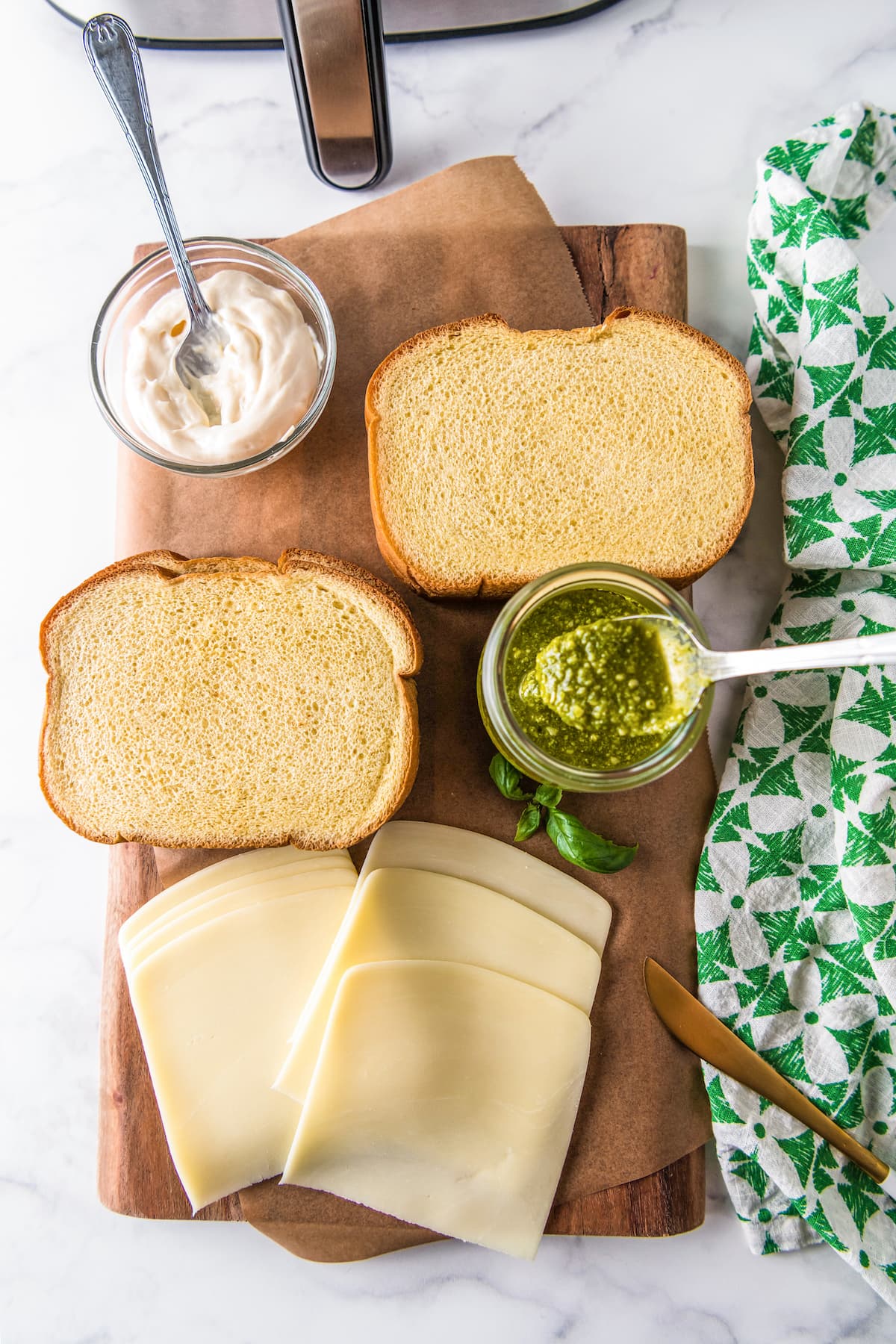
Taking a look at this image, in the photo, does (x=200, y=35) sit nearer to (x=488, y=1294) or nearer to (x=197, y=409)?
(x=197, y=409)

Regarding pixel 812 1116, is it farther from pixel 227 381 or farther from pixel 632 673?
pixel 227 381

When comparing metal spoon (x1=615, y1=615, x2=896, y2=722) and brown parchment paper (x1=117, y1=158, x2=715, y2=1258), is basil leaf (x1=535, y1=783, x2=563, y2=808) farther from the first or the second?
metal spoon (x1=615, y1=615, x2=896, y2=722)

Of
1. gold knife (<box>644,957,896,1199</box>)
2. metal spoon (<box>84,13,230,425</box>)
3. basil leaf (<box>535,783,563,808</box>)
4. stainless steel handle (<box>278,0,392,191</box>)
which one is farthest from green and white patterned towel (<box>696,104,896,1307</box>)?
metal spoon (<box>84,13,230,425</box>)

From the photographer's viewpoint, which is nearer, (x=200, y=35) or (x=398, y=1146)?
(x=398, y=1146)

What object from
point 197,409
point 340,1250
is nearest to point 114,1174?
point 340,1250

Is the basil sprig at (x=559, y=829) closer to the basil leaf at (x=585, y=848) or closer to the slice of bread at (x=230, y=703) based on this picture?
the basil leaf at (x=585, y=848)

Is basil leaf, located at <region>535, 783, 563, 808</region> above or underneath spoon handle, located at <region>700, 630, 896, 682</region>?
underneath
